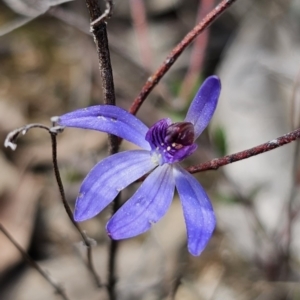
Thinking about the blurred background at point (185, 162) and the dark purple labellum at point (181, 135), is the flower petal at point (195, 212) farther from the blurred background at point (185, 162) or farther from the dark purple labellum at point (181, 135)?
the blurred background at point (185, 162)

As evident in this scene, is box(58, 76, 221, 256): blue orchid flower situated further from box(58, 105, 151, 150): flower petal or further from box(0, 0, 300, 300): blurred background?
box(0, 0, 300, 300): blurred background

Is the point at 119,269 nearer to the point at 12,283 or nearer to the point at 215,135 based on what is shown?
the point at 12,283

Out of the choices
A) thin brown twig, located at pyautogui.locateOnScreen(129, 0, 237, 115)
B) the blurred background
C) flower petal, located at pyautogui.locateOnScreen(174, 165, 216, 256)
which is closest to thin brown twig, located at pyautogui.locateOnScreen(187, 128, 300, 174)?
flower petal, located at pyautogui.locateOnScreen(174, 165, 216, 256)

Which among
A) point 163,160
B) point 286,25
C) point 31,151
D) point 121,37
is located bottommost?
point 163,160

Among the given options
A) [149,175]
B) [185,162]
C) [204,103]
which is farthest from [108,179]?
[185,162]

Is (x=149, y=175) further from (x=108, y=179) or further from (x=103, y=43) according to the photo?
(x=103, y=43)

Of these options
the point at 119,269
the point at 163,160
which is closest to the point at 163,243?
the point at 119,269

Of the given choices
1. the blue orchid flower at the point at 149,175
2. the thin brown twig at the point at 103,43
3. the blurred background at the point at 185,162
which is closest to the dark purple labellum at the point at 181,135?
the blue orchid flower at the point at 149,175
